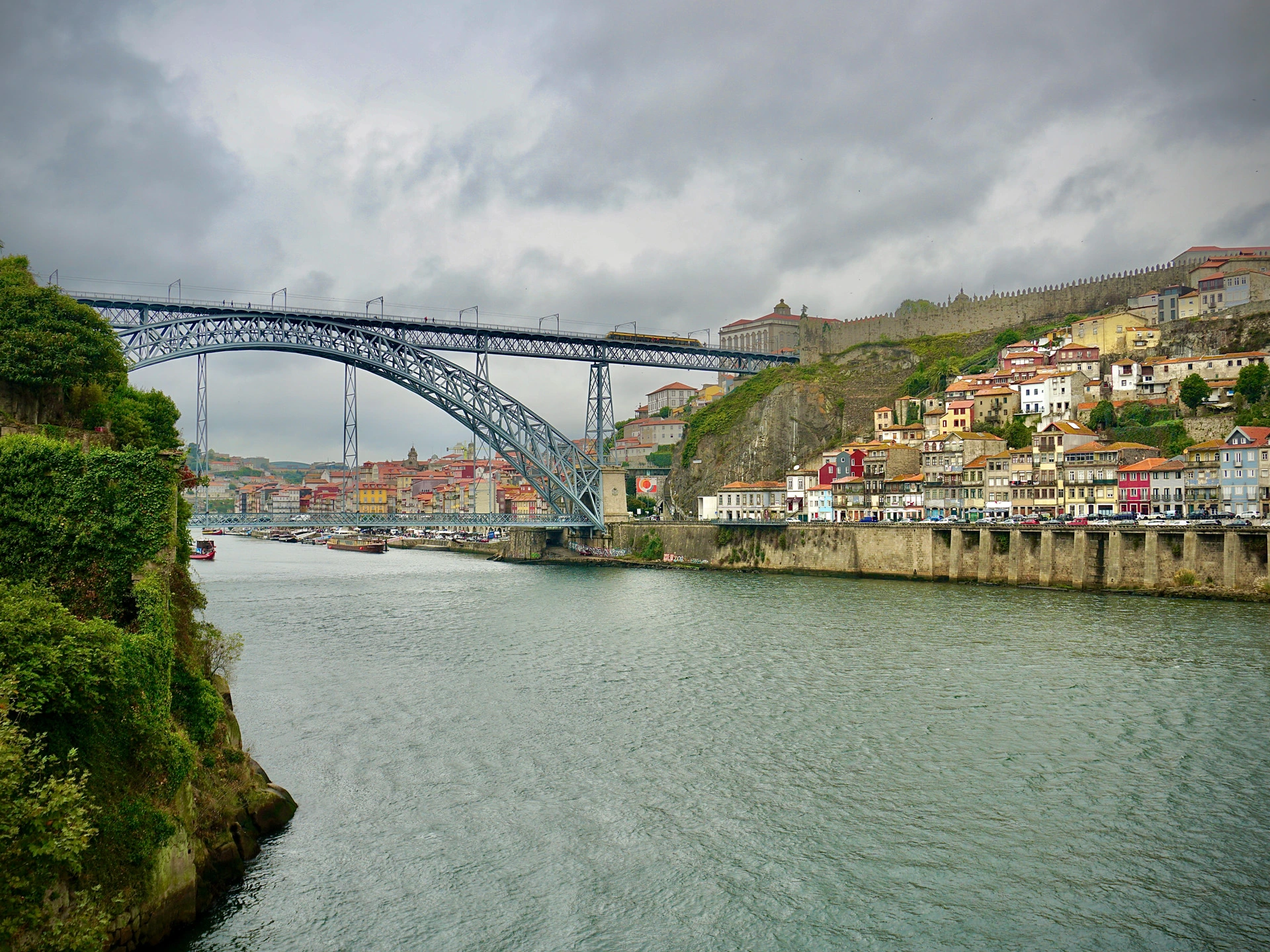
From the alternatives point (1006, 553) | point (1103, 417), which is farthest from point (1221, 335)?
point (1006, 553)

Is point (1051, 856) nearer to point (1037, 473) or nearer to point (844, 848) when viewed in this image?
point (844, 848)

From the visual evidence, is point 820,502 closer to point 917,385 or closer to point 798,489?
point 798,489

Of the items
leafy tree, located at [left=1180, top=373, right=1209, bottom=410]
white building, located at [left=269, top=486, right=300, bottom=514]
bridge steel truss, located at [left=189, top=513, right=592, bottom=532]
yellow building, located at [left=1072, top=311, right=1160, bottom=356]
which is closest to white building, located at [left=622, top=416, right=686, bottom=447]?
bridge steel truss, located at [left=189, top=513, right=592, bottom=532]

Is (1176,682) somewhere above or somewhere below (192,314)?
below

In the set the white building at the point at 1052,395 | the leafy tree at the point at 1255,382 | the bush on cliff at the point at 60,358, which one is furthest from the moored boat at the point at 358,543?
the leafy tree at the point at 1255,382

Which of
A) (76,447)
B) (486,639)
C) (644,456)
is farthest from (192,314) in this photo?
(644,456)

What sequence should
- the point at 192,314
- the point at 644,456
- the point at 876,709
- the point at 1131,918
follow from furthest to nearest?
the point at 644,456 < the point at 192,314 < the point at 876,709 < the point at 1131,918

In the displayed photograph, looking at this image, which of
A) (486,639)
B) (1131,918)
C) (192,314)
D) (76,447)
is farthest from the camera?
(192,314)

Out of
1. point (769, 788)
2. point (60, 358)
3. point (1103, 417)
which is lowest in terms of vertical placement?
point (769, 788)
